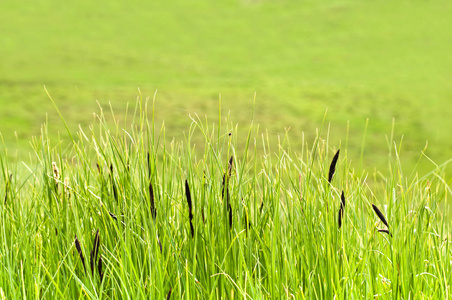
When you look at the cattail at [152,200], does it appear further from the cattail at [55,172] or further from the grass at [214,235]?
the cattail at [55,172]

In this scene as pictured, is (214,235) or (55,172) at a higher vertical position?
(55,172)

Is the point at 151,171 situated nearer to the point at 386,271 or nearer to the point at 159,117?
the point at 386,271

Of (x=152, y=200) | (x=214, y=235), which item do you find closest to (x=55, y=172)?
(x=152, y=200)

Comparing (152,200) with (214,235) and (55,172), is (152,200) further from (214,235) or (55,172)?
(55,172)

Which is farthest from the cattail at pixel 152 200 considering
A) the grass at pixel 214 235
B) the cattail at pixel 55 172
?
the cattail at pixel 55 172

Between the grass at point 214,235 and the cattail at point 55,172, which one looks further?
the cattail at point 55,172

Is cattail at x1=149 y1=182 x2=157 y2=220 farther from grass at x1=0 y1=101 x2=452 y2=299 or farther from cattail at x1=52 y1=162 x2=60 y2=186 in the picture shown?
cattail at x1=52 y1=162 x2=60 y2=186

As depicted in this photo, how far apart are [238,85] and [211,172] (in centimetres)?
1679

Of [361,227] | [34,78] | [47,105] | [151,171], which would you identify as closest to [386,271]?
[361,227]

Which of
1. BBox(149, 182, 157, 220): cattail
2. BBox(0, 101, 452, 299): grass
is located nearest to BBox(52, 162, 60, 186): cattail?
BBox(0, 101, 452, 299): grass

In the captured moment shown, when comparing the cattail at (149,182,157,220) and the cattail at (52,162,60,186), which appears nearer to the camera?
the cattail at (149,182,157,220)

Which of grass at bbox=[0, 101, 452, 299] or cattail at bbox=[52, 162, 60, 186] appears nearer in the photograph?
grass at bbox=[0, 101, 452, 299]

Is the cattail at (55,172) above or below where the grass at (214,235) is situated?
above

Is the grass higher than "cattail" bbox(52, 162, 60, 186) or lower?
lower
